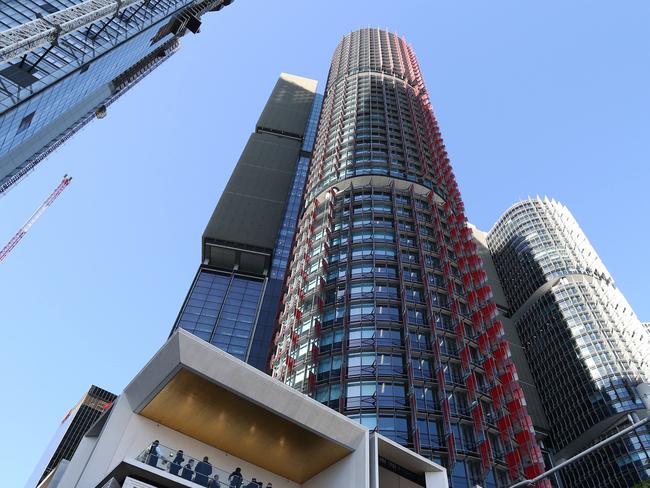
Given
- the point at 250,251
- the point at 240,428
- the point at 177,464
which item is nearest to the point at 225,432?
the point at 240,428

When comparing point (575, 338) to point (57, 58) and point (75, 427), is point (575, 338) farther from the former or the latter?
point (75, 427)

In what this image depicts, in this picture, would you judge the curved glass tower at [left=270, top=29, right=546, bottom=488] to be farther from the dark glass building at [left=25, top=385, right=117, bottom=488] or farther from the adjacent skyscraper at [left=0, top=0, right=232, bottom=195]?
the dark glass building at [left=25, top=385, right=117, bottom=488]

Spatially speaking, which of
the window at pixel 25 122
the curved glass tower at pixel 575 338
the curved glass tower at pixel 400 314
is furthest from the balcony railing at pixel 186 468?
Answer: the curved glass tower at pixel 575 338

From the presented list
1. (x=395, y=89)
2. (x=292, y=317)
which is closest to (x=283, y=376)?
(x=292, y=317)

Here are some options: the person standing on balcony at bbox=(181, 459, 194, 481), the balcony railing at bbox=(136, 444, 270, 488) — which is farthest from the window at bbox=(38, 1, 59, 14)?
the person standing on balcony at bbox=(181, 459, 194, 481)

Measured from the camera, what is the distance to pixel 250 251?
13738 centimetres

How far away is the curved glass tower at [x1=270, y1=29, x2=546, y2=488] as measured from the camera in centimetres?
5606

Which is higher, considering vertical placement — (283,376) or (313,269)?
(313,269)

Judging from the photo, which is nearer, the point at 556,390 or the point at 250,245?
the point at 556,390

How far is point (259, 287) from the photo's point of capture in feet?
441

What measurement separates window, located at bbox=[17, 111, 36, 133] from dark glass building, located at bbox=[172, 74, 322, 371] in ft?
157

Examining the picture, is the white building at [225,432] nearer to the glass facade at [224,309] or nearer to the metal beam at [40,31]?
the metal beam at [40,31]

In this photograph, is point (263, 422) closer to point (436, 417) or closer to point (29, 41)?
point (436, 417)

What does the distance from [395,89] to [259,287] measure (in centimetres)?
5684
